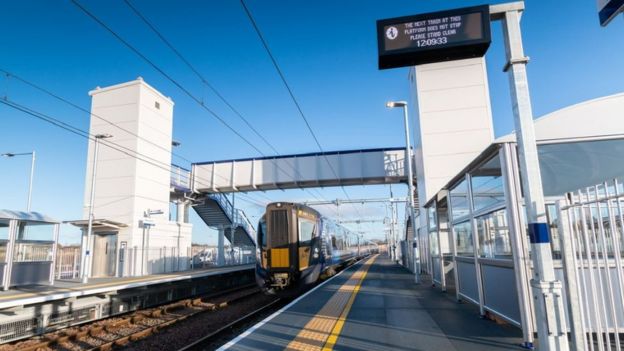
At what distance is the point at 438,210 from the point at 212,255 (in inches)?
851

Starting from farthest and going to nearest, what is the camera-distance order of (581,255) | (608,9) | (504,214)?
(504,214) < (581,255) < (608,9)

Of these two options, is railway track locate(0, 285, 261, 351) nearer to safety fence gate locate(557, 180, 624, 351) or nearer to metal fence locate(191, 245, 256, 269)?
safety fence gate locate(557, 180, 624, 351)

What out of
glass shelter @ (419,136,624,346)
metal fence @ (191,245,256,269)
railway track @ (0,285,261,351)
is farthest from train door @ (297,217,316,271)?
metal fence @ (191,245,256,269)

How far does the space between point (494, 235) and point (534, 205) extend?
308 centimetres

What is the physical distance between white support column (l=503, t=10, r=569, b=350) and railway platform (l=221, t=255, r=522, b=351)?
135 cm

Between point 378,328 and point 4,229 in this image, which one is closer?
point 378,328

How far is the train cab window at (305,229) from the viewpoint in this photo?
14.3 metres

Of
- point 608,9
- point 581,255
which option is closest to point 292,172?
point 581,255

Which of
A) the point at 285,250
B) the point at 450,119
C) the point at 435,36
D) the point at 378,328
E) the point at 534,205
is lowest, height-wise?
the point at 378,328

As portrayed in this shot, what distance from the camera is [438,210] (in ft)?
45.1

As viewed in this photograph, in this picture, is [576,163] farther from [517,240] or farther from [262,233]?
[262,233]

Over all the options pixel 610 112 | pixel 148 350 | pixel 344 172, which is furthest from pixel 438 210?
pixel 344 172

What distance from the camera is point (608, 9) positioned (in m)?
3.63

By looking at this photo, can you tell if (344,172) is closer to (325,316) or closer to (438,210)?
(438,210)
